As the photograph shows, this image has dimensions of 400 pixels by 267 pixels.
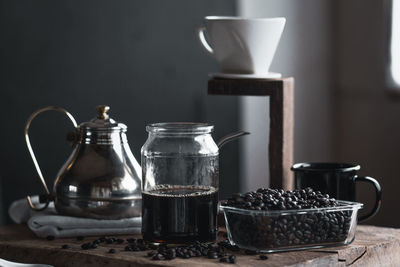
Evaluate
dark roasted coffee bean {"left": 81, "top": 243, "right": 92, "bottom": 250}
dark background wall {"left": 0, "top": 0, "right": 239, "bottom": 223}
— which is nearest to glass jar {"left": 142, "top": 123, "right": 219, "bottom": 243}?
dark roasted coffee bean {"left": 81, "top": 243, "right": 92, "bottom": 250}

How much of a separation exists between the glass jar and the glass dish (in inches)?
2.4

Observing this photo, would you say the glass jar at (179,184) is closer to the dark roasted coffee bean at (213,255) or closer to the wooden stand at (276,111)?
the dark roasted coffee bean at (213,255)

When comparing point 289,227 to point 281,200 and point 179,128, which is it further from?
point 179,128

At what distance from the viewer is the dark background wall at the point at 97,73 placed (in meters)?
2.16

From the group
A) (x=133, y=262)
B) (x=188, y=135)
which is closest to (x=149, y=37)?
(x=188, y=135)

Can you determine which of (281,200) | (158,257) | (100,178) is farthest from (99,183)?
(281,200)

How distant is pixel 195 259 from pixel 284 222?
160 millimetres

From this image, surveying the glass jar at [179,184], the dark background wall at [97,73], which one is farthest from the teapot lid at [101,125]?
the dark background wall at [97,73]

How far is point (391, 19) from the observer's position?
3277mm

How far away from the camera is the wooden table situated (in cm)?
113

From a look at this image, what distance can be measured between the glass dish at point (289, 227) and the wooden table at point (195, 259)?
0.02 meters

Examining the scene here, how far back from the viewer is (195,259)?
3.78 feet

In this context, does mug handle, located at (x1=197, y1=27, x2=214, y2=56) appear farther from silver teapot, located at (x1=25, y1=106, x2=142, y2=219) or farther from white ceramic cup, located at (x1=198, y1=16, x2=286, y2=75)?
silver teapot, located at (x1=25, y1=106, x2=142, y2=219)

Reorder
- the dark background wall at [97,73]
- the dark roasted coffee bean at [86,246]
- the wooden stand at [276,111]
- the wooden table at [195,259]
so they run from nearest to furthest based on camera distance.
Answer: the wooden table at [195,259], the dark roasted coffee bean at [86,246], the wooden stand at [276,111], the dark background wall at [97,73]
